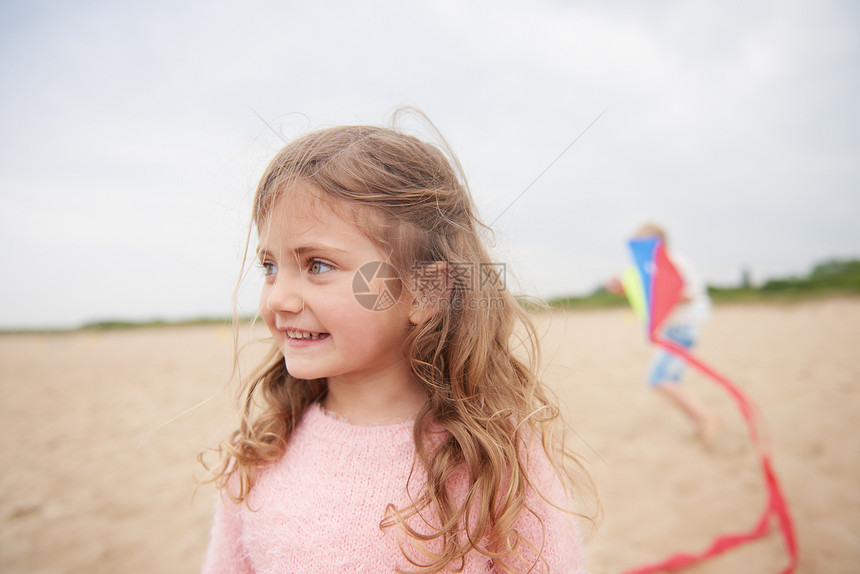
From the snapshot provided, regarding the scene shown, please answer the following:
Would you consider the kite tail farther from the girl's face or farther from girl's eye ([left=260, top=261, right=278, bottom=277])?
girl's eye ([left=260, top=261, right=278, bottom=277])

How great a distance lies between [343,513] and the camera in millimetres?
996

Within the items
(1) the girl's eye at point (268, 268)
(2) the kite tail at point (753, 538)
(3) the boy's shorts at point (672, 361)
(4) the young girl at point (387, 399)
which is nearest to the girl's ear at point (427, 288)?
(4) the young girl at point (387, 399)

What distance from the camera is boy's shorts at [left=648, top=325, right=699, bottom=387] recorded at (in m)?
3.65

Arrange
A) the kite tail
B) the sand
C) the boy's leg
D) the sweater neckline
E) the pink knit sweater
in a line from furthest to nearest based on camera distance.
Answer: the boy's leg < the sand < the kite tail < the sweater neckline < the pink knit sweater

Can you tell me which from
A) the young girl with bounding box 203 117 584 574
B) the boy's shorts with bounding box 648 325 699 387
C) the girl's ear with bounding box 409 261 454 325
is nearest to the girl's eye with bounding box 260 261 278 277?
the young girl with bounding box 203 117 584 574

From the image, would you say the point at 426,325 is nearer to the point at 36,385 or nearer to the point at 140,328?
the point at 36,385

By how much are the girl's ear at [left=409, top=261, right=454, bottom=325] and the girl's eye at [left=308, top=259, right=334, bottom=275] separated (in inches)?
7.7

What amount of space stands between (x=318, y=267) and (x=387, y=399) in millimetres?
367

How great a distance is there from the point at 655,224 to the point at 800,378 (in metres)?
2.83

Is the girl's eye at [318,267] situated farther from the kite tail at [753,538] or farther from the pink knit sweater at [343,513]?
the kite tail at [753,538]

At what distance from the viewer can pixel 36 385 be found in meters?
6.74

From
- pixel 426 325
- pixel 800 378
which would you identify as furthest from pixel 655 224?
pixel 426 325

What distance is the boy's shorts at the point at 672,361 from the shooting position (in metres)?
3.65

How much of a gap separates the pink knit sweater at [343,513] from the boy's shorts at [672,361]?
3.01 metres
